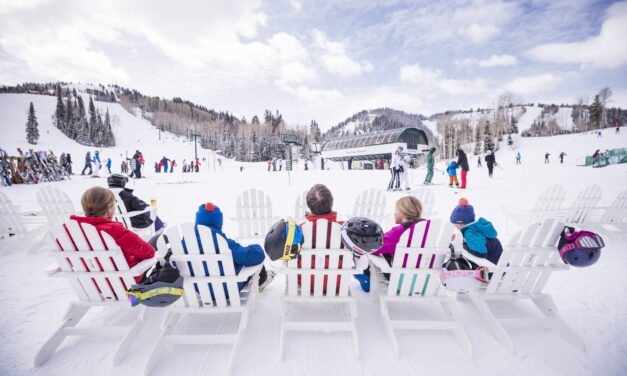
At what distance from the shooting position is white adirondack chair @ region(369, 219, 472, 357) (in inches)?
84.8

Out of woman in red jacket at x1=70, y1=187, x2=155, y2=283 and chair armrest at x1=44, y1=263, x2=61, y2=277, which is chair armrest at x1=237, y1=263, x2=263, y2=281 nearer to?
woman in red jacket at x1=70, y1=187, x2=155, y2=283

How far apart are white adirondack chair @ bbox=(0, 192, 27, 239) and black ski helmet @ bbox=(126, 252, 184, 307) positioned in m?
5.02

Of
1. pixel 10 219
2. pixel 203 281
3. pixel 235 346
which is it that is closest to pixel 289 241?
pixel 203 281

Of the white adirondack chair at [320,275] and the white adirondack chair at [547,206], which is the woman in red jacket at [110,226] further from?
the white adirondack chair at [547,206]

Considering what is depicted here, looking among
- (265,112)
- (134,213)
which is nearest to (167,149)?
(265,112)

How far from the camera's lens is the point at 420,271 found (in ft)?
7.30

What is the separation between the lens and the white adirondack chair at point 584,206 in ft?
15.1

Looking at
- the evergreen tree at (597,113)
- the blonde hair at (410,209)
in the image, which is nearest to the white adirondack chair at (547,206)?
the blonde hair at (410,209)

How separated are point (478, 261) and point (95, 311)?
13.2 ft

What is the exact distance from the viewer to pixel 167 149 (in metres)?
52.2

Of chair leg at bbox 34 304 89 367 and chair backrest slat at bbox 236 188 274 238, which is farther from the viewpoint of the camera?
chair backrest slat at bbox 236 188 274 238

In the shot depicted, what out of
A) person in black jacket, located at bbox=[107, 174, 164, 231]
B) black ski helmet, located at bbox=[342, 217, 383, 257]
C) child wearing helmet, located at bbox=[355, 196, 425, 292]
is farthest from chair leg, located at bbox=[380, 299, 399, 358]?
person in black jacket, located at bbox=[107, 174, 164, 231]

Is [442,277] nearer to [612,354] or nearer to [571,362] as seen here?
[571,362]

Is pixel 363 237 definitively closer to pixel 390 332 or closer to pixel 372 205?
pixel 390 332
